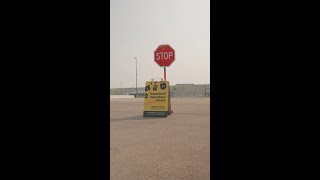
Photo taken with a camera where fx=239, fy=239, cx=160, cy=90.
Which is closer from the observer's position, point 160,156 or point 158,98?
point 160,156

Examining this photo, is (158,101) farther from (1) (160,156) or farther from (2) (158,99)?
(1) (160,156)

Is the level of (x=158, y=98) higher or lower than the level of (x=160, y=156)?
higher

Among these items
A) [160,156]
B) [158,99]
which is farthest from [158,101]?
[160,156]

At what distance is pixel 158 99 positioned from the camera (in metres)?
8.53

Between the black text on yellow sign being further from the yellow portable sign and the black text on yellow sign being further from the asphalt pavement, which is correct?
the asphalt pavement

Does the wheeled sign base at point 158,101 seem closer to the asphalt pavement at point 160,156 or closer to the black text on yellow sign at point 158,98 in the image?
the black text on yellow sign at point 158,98

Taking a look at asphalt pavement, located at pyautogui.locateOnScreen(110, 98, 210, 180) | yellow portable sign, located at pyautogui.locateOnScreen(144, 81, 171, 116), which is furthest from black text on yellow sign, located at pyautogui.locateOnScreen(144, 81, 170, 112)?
asphalt pavement, located at pyautogui.locateOnScreen(110, 98, 210, 180)

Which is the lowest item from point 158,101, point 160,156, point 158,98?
point 160,156

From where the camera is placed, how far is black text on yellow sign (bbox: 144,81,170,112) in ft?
27.7

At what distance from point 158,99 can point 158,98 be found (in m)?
0.04
